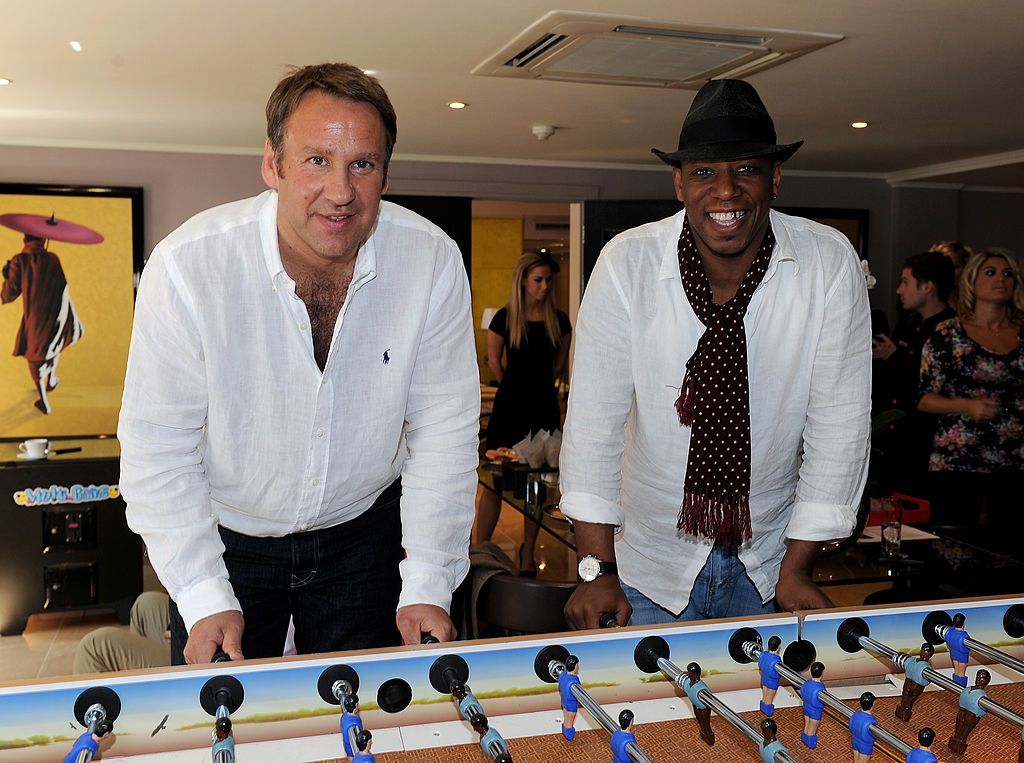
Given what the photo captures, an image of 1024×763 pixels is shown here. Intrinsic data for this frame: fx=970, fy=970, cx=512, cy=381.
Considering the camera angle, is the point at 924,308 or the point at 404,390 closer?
the point at 404,390

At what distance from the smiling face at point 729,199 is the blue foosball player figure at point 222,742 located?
123cm

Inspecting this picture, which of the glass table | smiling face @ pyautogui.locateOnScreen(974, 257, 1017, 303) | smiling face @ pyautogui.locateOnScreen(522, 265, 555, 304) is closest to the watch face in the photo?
the glass table

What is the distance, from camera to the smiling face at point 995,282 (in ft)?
13.0

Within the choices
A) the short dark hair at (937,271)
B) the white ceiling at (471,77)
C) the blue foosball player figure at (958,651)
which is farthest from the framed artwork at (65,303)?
the blue foosball player figure at (958,651)

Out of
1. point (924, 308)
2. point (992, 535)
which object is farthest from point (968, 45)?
point (992, 535)

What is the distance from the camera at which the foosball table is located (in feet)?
3.86

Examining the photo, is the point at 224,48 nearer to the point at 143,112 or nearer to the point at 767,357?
the point at 143,112

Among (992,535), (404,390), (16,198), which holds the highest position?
(16,198)

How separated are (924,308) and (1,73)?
4.51 m

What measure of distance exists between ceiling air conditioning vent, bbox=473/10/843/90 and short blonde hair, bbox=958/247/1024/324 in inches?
44.1

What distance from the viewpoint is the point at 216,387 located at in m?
1.66

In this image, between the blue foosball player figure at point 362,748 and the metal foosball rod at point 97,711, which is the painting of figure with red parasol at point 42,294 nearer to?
the metal foosball rod at point 97,711

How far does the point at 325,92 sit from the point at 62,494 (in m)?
3.69

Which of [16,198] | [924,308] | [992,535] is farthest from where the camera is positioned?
[16,198]
